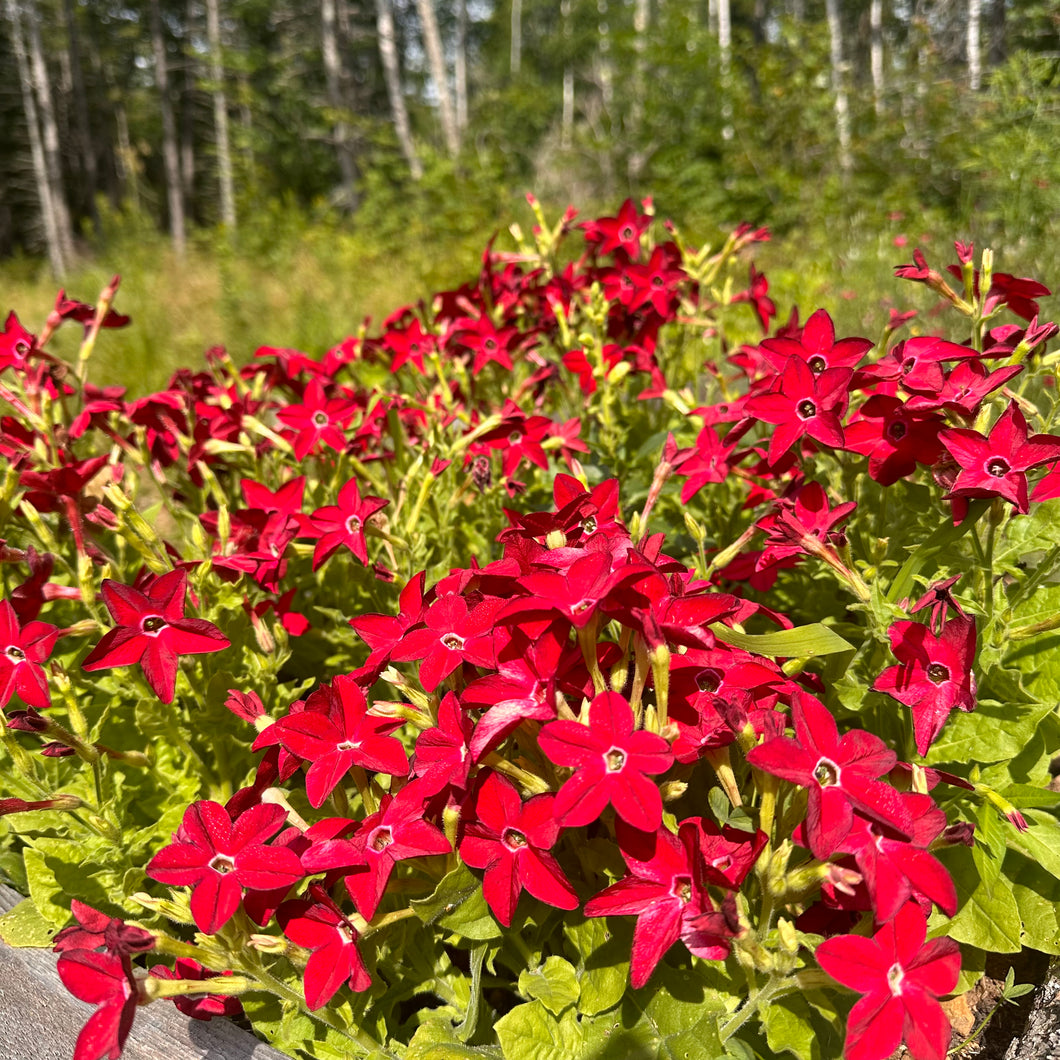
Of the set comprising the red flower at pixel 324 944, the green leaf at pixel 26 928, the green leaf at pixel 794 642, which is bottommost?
the green leaf at pixel 26 928

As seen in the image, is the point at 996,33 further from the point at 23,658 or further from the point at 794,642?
the point at 23,658

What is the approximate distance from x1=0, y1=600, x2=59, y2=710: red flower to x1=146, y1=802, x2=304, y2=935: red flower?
12.5 inches

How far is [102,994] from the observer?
0.80m

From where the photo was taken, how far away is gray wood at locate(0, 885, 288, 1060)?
1038 mm

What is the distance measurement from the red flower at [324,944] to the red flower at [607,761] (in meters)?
0.31

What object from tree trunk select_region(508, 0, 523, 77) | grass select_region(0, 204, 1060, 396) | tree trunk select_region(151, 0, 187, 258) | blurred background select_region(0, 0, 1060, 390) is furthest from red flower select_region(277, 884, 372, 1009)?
tree trunk select_region(508, 0, 523, 77)

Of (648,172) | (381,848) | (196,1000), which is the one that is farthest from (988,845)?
(648,172)

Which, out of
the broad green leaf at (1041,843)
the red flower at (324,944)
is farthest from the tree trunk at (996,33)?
the red flower at (324,944)

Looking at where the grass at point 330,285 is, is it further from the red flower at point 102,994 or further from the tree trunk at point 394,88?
the tree trunk at point 394,88

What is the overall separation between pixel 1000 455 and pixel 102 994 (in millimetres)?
1097

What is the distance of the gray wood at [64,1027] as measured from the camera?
3.41ft

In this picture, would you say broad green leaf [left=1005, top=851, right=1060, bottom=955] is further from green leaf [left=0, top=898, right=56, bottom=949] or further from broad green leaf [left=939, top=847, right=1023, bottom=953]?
green leaf [left=0, top=898, right=56, bottom=949]

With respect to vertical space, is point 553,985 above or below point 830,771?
below

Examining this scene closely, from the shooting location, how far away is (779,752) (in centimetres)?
77
